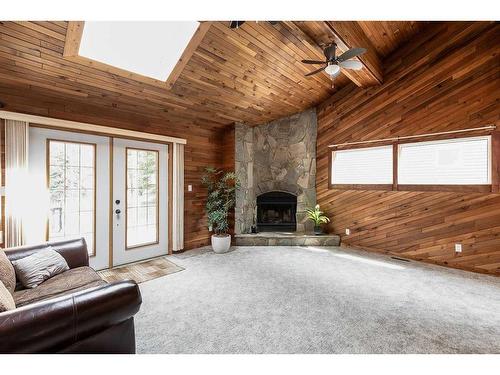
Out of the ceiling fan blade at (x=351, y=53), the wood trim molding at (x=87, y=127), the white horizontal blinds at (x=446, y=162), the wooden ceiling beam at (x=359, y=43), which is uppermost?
the wooden ceiling beam at (x=359, y=43)

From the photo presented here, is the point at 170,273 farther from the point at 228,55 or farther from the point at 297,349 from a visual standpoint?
the point at 228,55

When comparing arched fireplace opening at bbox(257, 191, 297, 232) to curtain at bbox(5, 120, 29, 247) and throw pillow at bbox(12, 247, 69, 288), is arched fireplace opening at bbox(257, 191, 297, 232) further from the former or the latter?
curtain at bbox(5, 120, 29, 247)

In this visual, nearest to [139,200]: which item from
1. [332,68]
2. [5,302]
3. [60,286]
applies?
[60,286]

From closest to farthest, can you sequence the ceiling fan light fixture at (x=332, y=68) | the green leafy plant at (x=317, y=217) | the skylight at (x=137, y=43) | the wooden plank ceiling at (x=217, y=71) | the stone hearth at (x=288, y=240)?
the wooden plank ceiling at (x=217, y=71), the skylight at (x=137, y=43), the ceiling fan light fixture at (x=332, y=68), the stone hearth at (x=288, y=240), the green leafy plant at (x=317, y=217)

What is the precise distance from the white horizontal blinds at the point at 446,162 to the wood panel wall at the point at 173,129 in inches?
151

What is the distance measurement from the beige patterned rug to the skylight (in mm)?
2877

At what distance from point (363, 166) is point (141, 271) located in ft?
14.9

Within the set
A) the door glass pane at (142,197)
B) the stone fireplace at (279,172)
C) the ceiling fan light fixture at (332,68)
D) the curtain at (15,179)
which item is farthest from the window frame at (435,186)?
the curtain at (15,179)

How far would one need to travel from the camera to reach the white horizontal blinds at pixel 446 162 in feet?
11.4

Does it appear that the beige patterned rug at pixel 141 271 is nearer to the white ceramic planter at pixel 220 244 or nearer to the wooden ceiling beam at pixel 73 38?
the white ceramic planter at pixel 220 244

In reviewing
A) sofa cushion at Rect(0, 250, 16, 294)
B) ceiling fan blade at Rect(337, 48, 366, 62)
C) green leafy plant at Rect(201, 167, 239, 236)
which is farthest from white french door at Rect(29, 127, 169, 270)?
ceiling fan blade at Rect(337, 48, 366, 62)

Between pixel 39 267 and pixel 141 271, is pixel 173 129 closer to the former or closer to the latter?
pixel 141 271

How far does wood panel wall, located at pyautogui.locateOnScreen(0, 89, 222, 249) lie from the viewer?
9.48 ft

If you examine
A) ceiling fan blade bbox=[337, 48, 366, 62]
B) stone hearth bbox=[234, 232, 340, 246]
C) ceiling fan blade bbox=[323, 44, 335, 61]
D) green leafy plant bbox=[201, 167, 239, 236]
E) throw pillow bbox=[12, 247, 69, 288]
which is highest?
ceiling fan blade bbox=[323, 44, 335, 61]
